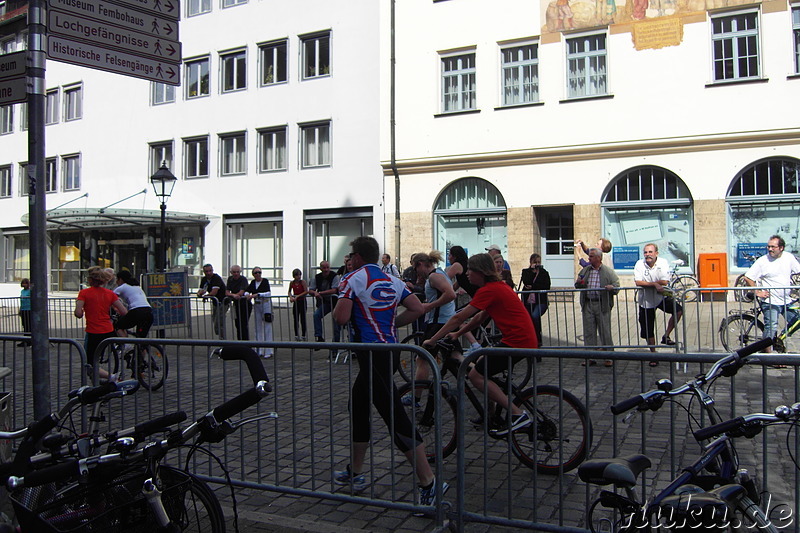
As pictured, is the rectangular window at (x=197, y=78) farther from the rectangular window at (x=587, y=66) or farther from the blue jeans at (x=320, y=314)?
the blue jeans at (x=320, y=314)

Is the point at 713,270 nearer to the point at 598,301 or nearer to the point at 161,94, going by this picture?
the point at 598,301

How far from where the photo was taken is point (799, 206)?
17203mm

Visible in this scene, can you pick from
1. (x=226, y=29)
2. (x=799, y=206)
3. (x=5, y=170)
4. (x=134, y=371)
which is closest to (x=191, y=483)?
(x=134, y=371)

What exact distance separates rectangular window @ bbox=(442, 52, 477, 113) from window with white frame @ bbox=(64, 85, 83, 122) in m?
17.8

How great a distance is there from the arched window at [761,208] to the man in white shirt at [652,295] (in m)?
8.72

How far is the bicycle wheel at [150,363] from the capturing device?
559 cm

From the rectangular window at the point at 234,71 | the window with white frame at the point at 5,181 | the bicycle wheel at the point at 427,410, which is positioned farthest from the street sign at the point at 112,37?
the window with white frame at the point at 5,181

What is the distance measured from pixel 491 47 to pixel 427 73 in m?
2.15

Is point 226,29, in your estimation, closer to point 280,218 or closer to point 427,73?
point 280,218

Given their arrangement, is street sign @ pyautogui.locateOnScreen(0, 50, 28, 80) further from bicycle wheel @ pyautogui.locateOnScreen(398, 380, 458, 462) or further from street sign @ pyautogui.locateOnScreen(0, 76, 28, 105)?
bicycle wheel @ pyautogui.locateOnScreen(398, 380, 458, 462)

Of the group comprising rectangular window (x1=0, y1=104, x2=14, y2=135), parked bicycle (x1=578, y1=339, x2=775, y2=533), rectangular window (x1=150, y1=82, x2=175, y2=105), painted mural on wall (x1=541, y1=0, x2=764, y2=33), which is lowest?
parked bicycle (x1=578, y1=339, x2=775, y2=533)

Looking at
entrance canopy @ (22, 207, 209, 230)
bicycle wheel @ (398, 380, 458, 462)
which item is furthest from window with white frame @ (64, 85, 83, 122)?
bicycle wheel @ (398, 380, 458, 462)

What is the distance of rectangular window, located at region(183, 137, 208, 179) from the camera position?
27141 millimetres

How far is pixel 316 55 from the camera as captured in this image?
80.6 ft
